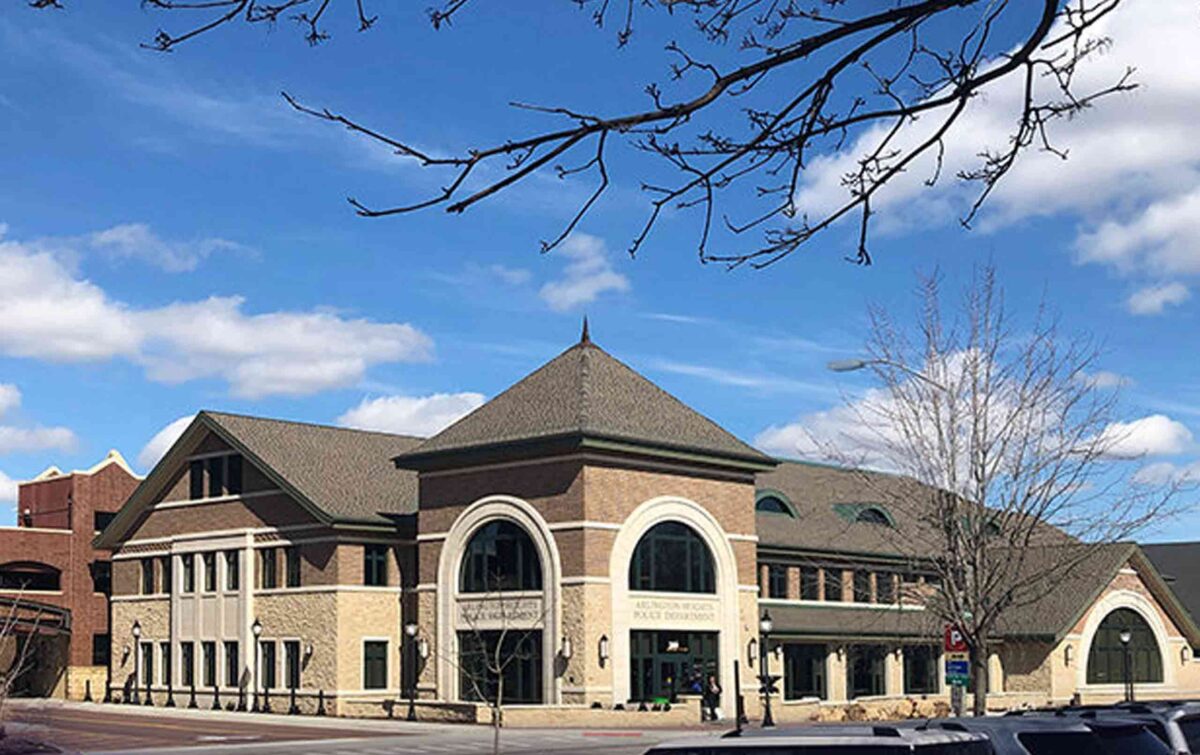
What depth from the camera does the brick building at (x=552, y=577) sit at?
Answer: 49469 millimetres

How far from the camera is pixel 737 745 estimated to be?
786 cm

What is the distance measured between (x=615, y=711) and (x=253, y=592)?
1687 cm

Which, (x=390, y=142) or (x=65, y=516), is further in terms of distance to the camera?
(x=65, y=516)

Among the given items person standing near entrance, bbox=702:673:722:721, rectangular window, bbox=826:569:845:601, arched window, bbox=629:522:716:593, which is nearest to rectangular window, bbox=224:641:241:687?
arched window, bbox=629:522:716:593

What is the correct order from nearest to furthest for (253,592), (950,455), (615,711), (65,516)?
(950,455) → (615,711) → (253,592) → (65,516)

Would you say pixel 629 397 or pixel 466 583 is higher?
pixel 629 397

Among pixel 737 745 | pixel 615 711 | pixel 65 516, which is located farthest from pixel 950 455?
pixel 65 516

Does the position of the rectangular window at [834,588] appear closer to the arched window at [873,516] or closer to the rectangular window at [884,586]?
the rectangular window at [884,586]

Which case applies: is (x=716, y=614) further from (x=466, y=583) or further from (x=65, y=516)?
(x=65, y=516)

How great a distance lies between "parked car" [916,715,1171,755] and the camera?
10.1 metres

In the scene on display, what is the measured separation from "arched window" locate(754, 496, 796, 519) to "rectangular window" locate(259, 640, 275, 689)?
59.9 feet

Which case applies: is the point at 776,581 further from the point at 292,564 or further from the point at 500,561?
the point at 292,564

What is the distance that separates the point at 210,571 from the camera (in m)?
60.0

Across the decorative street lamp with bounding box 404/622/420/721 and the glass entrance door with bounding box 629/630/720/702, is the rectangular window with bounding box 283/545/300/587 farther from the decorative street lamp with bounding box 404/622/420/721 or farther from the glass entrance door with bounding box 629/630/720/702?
the glass entrance door with bounding box 629/630/720/702
